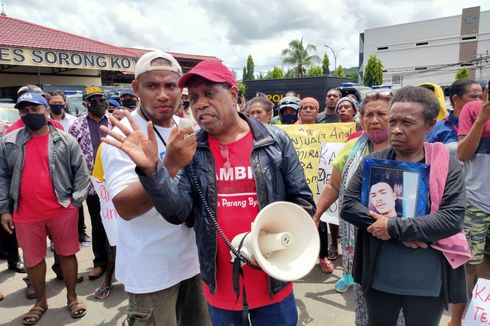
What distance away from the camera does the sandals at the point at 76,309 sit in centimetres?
327

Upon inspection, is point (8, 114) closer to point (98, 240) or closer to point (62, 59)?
point (98, 240)

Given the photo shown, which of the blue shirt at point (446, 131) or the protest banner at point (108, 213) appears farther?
the blue shirt at point (446, 131)

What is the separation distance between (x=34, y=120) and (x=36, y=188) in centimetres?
63

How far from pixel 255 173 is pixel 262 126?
11.8 inches

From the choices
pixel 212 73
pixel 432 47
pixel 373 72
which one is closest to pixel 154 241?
pixel 212 73

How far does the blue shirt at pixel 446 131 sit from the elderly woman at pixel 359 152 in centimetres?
100

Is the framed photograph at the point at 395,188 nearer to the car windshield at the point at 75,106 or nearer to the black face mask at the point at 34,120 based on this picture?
the black face mask at the point at 34,120

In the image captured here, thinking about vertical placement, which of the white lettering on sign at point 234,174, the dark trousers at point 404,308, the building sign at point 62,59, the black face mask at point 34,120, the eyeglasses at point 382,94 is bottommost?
the dark trousers at point 404,308

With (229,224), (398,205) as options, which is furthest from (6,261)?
(398,205)

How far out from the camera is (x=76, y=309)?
3283 mm

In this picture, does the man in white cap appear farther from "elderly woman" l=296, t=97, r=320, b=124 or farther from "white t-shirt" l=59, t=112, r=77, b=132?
"white t-shirt" l=59, t=112, r=77, b=132

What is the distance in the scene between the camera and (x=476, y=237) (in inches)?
106

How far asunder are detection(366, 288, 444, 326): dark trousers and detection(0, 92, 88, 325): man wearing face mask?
2.76 metres

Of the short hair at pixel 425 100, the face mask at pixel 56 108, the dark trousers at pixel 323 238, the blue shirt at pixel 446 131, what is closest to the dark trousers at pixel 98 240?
the face mask at pixel 56 108
